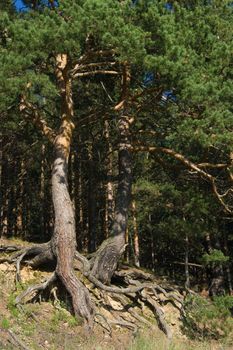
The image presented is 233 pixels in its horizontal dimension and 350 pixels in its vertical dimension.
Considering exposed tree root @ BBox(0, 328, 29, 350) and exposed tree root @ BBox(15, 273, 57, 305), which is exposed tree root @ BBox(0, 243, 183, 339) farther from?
exposed tree root @ BBox(0, 328, 29, 350)

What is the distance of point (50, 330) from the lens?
388 inches

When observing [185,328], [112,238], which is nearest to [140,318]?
[185,328]

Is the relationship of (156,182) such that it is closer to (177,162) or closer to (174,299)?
(177,162)

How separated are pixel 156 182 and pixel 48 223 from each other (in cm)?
1083

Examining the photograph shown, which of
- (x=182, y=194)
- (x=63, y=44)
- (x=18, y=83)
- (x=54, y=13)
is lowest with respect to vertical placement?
(x=182, y=194)

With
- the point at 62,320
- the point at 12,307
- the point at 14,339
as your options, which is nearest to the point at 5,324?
the point at 14,339

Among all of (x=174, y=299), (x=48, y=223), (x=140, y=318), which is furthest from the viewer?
(x=48, y=223)

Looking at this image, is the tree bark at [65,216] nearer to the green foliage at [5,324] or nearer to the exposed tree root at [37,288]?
the exposed tree root at [37,288]

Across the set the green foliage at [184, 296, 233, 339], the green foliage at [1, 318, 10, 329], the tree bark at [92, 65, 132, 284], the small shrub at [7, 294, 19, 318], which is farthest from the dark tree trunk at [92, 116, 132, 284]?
the green foliage at [1, 318, 10, 329]

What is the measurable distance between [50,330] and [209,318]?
4081 millimetres

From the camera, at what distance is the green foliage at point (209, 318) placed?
37.7 ft

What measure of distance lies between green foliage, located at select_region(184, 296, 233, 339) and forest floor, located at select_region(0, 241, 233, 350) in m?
0.45

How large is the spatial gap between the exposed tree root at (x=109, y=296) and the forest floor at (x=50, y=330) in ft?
0.77

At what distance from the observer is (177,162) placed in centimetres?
1517
